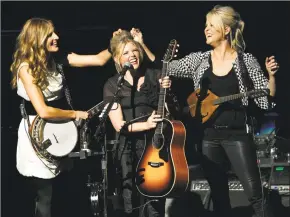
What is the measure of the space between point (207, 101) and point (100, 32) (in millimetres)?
2494

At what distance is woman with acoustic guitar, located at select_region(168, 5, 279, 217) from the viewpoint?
14.6 feet

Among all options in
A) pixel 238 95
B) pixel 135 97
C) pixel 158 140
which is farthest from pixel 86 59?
pixel 238 95

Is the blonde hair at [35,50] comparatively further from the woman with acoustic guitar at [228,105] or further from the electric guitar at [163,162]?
the woman with acoustic guitar at [228,105]

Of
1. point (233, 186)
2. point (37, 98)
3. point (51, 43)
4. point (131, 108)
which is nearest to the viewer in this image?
point (37, 98)

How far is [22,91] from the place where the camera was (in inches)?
169

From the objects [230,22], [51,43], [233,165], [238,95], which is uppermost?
[230,22]

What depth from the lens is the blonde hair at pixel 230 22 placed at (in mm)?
4559

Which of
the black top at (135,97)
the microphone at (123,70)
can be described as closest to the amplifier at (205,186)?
the black top at (135,97)

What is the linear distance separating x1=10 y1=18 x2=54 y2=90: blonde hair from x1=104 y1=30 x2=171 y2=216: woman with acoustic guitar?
62cm

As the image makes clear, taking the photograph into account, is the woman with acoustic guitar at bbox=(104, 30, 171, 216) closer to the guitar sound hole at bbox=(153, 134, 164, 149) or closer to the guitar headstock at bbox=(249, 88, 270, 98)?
the guitar sound hole at bbox=(153, 134, 164, 149)

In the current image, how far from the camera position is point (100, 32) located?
6.67 m

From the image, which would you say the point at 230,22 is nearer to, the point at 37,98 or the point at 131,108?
the point at 131,108

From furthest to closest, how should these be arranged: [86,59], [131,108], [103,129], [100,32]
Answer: [100,32]
[86,59]
[131,108]
[103,129]

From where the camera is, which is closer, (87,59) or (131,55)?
(131,55)
